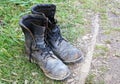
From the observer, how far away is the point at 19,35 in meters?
2.54

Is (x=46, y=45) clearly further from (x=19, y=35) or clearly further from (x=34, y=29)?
(x=19, y=35)

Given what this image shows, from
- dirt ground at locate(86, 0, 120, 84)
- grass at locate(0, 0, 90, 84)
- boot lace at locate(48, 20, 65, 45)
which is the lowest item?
dirt ground at locate(86, 0, 120, 84)

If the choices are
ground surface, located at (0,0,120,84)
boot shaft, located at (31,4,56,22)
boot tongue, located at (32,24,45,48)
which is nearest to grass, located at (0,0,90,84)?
ground surface, located at (0,0,120,84)

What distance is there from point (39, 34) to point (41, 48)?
0.12 meters

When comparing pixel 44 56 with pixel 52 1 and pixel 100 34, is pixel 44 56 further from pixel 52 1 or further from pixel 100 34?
pixel 52 1

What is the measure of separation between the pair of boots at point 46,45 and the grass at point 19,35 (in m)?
0.08

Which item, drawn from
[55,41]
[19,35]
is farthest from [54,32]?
[19,35]

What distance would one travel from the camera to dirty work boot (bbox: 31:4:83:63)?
2281 millimetres

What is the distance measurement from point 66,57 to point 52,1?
1115 mm

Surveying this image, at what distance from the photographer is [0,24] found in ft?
8.74

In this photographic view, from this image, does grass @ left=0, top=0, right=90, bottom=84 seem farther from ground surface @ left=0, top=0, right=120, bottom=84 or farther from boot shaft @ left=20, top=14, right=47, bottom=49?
boot shaft @ left=20, top=14, right=47, bottom=49

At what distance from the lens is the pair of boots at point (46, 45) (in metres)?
2.12

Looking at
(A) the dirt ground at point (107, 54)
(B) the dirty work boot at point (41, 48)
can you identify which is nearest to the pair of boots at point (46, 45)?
(B) the dirty work boot at point (41, 48)

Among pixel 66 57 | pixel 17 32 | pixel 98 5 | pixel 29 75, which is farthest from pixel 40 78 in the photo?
pixel 98 5
